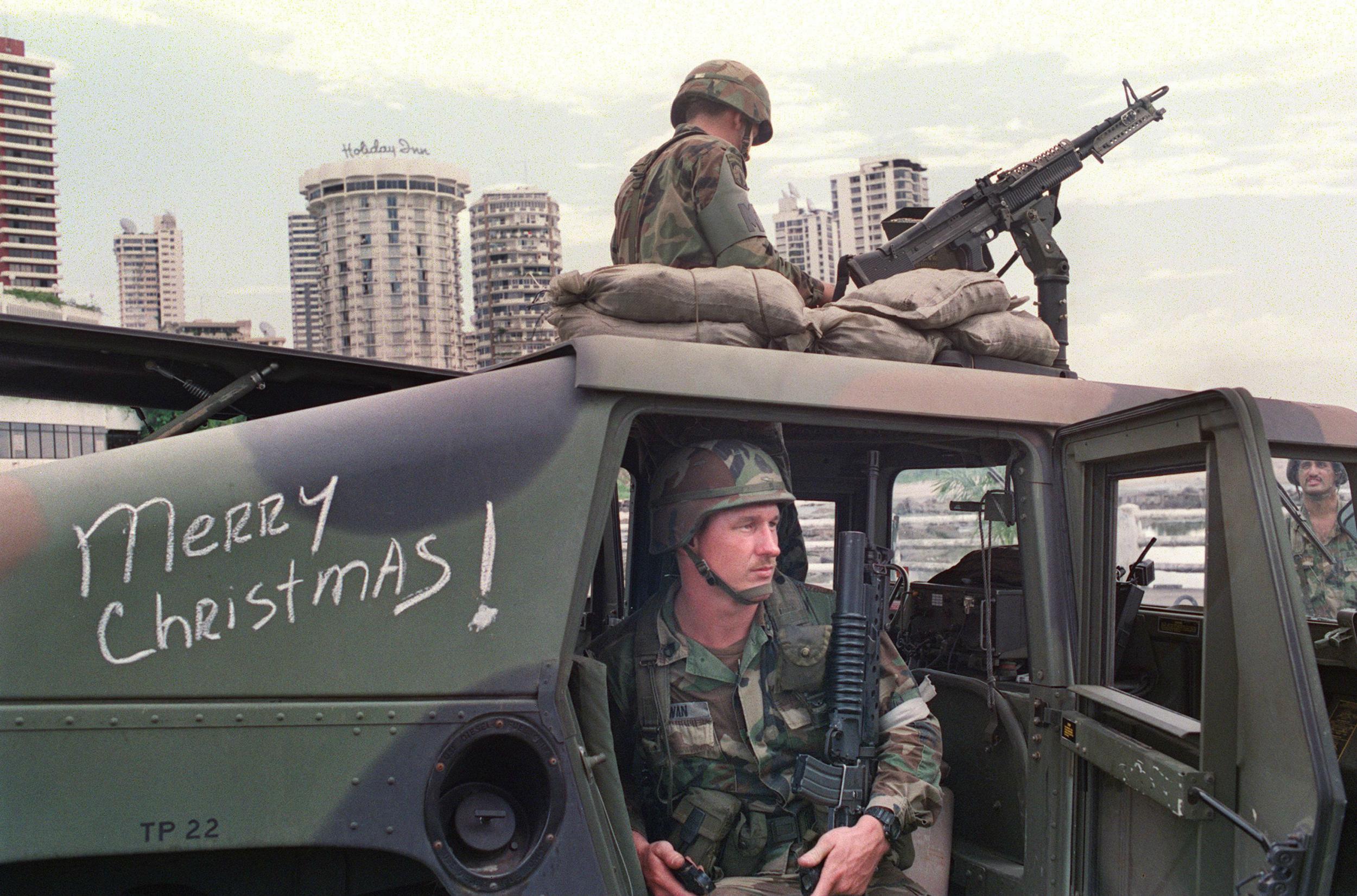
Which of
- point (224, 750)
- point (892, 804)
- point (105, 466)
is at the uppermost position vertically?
point (105, 466)

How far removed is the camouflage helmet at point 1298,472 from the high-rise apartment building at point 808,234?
1315 inches

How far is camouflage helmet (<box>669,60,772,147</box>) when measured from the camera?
4414 mm

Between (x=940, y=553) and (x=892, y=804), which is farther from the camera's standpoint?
(x=940, y=553)

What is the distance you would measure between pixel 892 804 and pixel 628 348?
1.41m

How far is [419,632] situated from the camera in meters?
2.44

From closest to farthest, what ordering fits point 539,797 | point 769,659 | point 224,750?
point 224,750
point 539,797
point 769,659

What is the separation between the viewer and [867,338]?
3.20m

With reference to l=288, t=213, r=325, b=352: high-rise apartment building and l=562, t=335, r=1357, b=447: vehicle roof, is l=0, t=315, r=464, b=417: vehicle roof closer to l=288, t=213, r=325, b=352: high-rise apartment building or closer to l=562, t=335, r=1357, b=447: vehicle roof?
l=562, t=335, r=1357, b=447: vehicle roof

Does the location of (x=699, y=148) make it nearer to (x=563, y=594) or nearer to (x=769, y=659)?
(x=769, y=659)

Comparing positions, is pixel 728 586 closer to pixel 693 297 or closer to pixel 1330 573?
pixel 693 297

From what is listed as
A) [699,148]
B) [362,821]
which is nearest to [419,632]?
[362,821]

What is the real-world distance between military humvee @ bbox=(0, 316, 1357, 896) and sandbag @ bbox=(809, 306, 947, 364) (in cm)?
32

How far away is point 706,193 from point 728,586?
1551mm

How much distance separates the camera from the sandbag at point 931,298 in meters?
3.29
